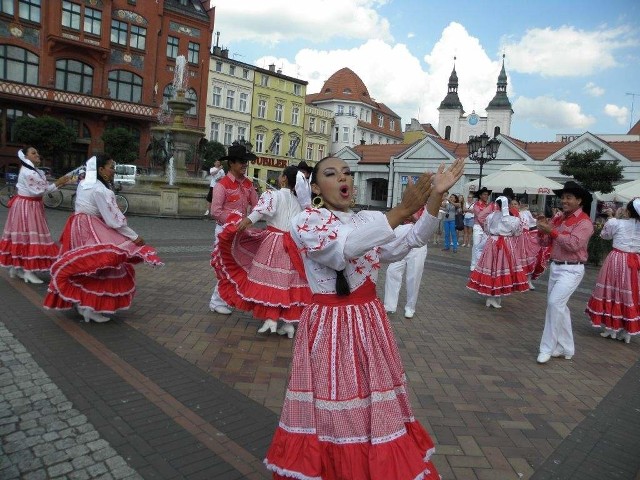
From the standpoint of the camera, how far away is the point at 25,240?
7.90 metres

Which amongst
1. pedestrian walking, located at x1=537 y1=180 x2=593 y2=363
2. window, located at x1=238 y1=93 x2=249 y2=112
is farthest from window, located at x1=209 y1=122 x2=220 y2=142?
pedestrian walking, located at x1=537 y1=180 x2=593 y2=363

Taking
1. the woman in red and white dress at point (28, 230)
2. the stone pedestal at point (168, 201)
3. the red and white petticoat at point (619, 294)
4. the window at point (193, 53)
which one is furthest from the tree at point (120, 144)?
the red and white petticoat at point (619, 294)

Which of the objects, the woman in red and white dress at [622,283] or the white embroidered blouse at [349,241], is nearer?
the white embroidered blouse at [349,241]

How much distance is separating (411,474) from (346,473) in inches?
11.9

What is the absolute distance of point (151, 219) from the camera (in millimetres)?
18422

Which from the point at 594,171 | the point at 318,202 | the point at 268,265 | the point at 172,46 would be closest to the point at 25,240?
the point at 268,265

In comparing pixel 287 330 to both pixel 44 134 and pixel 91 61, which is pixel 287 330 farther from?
pixel 91 61

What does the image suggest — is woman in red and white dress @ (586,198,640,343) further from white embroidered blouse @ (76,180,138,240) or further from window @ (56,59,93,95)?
window @ (56,59,93,95)

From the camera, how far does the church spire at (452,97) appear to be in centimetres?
9062

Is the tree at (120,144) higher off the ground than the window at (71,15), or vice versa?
the window at (71,15)

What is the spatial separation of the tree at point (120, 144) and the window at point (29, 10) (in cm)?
916

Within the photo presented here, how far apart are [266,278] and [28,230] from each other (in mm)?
4398

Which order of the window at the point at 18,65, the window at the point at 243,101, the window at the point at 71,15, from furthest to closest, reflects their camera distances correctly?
the window at the point at 243,101, the window at the point at 71,15, the window at the point at 18,65

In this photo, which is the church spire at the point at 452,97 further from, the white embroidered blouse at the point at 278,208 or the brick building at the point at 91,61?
the white embroidered blouse at the point at 278,208
